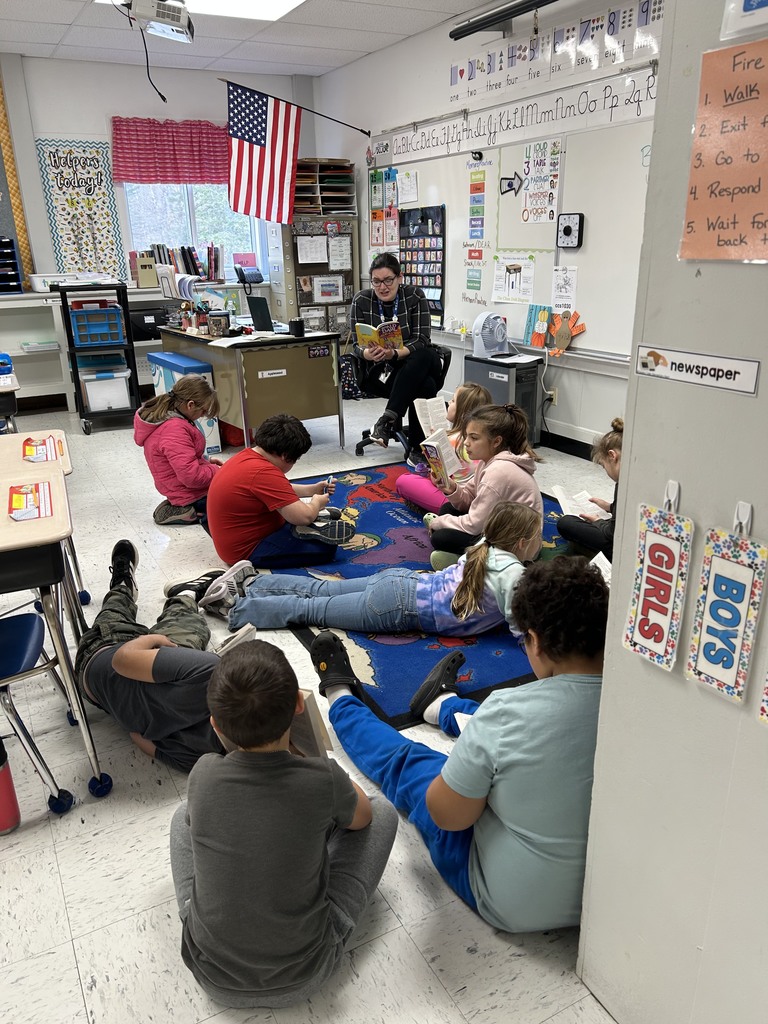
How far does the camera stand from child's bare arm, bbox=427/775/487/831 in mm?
1396

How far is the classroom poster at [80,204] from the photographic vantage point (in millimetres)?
6418

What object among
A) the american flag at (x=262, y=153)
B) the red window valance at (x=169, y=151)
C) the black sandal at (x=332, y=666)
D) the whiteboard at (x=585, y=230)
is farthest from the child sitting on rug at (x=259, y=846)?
the red window valance at (x=169, y=151)

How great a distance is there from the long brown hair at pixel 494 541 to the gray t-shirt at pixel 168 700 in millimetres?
875

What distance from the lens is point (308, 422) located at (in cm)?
596

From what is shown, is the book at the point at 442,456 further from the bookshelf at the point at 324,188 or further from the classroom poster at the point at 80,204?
the classroom poster at the point at 80,204

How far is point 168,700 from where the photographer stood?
1941mm

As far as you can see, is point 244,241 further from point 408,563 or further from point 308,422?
point 408,563

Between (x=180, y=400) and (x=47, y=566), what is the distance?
7.19 ft

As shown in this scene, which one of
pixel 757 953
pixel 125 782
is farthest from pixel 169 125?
pixel 757 953

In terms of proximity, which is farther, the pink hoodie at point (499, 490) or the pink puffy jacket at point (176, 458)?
the pink puffy jacket at point (176, 458)

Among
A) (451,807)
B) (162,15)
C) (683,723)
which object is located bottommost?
(451,807)

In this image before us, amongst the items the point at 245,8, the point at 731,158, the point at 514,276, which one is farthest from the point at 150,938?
the point at 245,8

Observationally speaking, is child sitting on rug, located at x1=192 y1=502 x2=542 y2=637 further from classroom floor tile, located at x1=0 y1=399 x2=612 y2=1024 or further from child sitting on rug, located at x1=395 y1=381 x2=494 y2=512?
child sitting on rug, located at x1=395 y1=381 x2=494 y2=512

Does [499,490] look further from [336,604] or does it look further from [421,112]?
[421,112]
